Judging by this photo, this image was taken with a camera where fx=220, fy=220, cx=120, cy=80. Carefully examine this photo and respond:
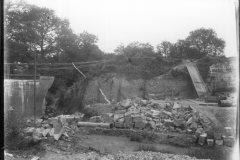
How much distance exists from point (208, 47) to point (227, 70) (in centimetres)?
480

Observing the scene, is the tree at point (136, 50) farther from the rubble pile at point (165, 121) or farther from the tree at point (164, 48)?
the rubble pile at point (165, 121)

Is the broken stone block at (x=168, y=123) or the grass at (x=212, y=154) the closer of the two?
the grass at (x=212, y=154)

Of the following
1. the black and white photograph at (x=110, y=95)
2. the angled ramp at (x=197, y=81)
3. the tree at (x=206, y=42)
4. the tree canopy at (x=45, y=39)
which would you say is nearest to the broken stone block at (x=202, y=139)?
the black and white photograph at (x=110, y=95)

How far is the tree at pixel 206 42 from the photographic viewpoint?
21.8m

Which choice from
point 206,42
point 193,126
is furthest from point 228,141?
point 206,42

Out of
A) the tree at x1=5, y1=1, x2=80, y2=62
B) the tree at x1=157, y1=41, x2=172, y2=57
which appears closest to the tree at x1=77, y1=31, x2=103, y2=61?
the tree at x1=5, y1=1, x2=80, y2=62

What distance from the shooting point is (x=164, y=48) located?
2788 centimetres

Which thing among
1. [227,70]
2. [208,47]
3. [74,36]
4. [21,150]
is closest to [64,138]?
[21,150]

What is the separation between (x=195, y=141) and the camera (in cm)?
937

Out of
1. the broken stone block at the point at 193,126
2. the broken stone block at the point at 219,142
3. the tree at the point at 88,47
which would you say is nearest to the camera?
the broken stone block at the point at 219,142

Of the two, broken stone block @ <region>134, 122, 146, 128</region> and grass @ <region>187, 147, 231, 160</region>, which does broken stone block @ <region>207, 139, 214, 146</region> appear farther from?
broken stone block @ <region>134, 122, 146, 128</region>

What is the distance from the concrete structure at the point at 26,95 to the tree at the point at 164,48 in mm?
17199

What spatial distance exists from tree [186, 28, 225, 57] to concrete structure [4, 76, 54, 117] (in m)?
16.1

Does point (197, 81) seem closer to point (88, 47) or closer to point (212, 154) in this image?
point (88, 47)
